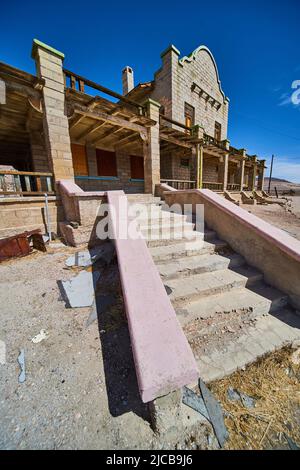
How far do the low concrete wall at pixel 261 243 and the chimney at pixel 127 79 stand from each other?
14.4 m

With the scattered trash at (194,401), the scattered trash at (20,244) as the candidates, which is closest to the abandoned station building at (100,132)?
the scattered trash at (20,244)

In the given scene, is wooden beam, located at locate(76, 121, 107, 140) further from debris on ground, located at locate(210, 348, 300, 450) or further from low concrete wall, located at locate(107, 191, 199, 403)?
debris on ground, located at locate(210, 348, 300, 450)

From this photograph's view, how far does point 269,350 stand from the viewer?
2070mm

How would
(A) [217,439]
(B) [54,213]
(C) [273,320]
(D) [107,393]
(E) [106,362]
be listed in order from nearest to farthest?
(A) [217,439] < (D) [107,393] < (E) [106,362] < (C) [273,320] < (B) [54,213]

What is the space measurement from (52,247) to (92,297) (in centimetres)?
242

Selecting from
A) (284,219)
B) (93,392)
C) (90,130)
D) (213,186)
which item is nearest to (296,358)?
(93,392)

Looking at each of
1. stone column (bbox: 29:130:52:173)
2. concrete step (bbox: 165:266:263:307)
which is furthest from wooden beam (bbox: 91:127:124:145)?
concrete step (bbox: 165:266:263:307)

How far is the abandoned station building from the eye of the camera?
15.7ft

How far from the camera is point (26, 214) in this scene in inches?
189

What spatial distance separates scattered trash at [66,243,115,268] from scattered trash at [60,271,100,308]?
0.32 m

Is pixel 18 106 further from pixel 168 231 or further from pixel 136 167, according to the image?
pixel 168 231
